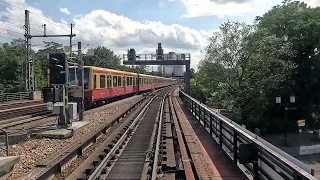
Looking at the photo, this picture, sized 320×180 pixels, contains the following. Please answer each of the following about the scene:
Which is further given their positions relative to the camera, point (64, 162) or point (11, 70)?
point (11, 70)

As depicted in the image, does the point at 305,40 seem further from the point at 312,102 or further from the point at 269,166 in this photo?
the point at 269,166

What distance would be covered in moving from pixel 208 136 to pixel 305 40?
3139cm

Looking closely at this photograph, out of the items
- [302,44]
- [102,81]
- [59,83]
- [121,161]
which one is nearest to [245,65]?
[302,44]

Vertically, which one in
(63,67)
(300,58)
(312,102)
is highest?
(300,58)

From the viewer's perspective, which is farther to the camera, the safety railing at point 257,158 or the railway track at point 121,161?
the railway track at point 121,161

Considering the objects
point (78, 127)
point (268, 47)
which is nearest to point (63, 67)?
point (78, 127)

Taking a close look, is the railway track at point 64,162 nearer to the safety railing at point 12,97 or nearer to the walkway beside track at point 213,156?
the walkway beside track at point 213,156

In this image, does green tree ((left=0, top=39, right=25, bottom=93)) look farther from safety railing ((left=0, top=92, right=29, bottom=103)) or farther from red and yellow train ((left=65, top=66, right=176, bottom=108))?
red and yellow train ((left=65, top=66, right=176, bottom=108))

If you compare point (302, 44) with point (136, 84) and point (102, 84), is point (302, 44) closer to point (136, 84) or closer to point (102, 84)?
point (136, 84)

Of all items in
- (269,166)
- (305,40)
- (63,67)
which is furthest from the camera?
(305,40)

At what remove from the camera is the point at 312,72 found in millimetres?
38344

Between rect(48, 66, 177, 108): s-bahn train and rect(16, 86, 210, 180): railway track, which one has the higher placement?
rect(48, 66, 177, 108): s-bahn train

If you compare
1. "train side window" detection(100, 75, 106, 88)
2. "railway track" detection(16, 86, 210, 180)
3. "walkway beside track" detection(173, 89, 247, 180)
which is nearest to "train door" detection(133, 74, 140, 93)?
"train side window" detection(100, 75, 106, 88)

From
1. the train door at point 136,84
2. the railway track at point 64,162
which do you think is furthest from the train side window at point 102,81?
the train door at point 136,84
